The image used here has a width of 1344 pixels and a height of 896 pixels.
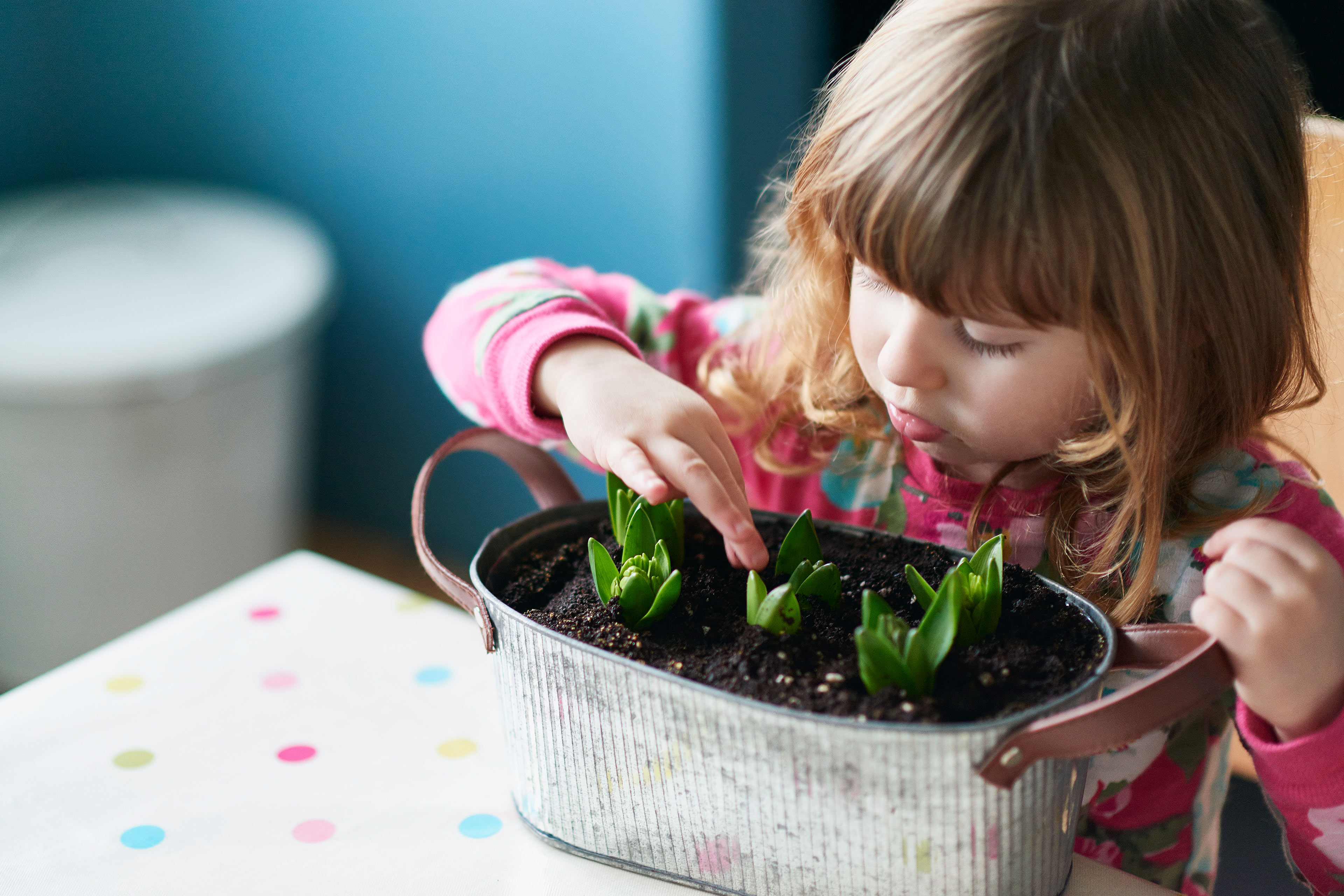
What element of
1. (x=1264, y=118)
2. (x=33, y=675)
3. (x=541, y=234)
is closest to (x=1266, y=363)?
(x=1264, y=118)

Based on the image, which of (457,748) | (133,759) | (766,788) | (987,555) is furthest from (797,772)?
(133,759)

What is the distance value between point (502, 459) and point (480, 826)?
162mm

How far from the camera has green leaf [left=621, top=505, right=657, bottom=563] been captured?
438 millimetres

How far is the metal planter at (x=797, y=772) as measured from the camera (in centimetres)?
33

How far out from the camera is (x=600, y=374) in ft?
1.72

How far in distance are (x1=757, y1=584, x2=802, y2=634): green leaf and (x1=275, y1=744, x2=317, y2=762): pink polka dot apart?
9.5 inches

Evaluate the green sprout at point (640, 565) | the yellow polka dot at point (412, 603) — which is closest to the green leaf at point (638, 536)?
the green sprout at point (640, 565)

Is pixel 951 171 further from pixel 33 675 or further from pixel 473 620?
pixel 33 675

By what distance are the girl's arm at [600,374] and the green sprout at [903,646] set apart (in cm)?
7

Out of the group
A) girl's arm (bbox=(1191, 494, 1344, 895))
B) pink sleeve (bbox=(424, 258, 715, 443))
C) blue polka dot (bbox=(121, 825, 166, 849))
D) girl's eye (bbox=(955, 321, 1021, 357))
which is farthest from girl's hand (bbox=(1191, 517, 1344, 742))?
blue polka dot (bbox=(121, 825, 166, 849))

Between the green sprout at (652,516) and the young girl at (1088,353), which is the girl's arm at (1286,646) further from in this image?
the green sprout at (652,516)

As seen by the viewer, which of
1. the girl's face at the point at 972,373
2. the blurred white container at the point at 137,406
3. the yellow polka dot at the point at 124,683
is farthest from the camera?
the blurred white container at the point at 137,406

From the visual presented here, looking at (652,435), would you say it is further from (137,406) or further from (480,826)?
(137,406)

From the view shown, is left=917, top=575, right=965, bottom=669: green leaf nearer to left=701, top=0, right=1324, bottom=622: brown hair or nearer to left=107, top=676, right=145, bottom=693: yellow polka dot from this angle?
left=701, top=0, right=1324, bottom=622: brown hair
